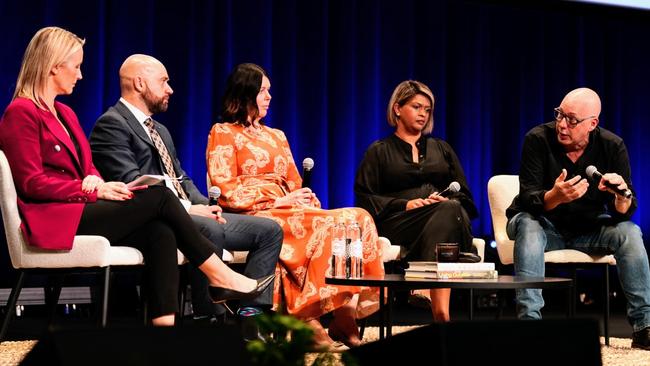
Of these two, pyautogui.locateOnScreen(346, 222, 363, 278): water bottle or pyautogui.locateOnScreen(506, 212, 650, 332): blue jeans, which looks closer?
pyautogui.locateOnScreen(346, 222, 363, 278): water bottle

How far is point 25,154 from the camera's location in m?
2.84

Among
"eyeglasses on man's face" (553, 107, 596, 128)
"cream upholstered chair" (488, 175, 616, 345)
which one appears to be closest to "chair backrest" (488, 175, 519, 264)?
"cream upholstered chair" (488, 175, 616, 345)

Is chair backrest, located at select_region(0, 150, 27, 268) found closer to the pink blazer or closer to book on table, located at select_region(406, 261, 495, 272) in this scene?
the pink blazer

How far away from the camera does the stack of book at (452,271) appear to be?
2807 millimetres

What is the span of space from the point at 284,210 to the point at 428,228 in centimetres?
66

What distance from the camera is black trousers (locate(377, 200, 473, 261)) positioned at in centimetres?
391

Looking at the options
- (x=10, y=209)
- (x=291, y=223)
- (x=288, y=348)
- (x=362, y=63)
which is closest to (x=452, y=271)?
(x=291, y=223)

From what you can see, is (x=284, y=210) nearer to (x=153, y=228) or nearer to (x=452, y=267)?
(x=153, y=228)

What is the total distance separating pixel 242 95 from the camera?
12.8 ft

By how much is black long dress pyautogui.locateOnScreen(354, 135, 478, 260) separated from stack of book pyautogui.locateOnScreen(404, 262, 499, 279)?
103cm

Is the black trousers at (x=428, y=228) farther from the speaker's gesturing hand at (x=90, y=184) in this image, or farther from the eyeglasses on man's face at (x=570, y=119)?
the speaker's gesturing hand at (x=90, y=184)

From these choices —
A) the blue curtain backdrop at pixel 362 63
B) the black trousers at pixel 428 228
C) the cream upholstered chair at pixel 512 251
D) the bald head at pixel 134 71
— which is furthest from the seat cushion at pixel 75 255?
the blue curtain backdrop at pixel 362 63

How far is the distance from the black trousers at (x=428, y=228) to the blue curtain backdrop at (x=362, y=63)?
1.64 m

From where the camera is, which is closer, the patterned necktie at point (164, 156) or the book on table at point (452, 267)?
the book on table at point (452, 267)
